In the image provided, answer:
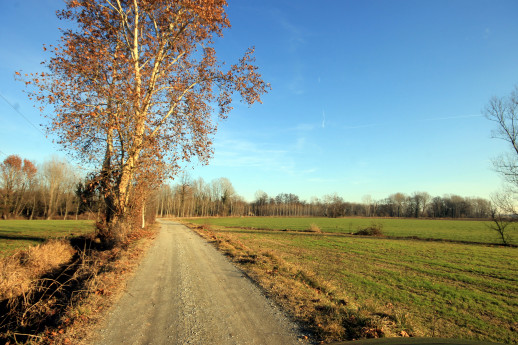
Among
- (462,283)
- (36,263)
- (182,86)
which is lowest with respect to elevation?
(462,283)

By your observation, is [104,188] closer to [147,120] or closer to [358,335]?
[147,120]

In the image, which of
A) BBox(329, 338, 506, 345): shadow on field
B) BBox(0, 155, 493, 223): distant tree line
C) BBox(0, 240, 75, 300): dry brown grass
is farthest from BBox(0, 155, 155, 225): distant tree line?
BBox(329, 338, 506, 345): shadow on field

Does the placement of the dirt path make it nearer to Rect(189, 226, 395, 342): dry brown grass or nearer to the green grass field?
Rect(189, 226, 395, 342): dry brown grass

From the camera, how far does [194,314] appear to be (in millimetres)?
5422

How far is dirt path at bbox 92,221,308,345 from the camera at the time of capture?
4406 millimetres

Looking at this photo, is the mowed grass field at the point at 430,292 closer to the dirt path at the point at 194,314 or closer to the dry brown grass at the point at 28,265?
the dirt path at the point at 194,314

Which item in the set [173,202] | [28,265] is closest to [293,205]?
[173,202]

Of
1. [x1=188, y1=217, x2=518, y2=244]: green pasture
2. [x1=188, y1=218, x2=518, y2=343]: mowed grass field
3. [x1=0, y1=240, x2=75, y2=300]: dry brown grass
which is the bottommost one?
[x1=188, y1=217, x2=518, y2=244]: green pasture

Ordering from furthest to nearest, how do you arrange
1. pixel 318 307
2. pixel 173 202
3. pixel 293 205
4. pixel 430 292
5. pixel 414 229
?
pixel 293 205 → pixel 173 202 → pixel 414 229 → pixel 430 292 → pixel 318 307

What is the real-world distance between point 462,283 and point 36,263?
60.7 feet

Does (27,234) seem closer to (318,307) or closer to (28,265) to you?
(28,265)

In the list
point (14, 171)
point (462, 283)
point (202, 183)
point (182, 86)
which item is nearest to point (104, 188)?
point (182, 86)

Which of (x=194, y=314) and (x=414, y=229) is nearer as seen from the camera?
(x=194, y=314)

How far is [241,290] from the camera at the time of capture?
7164 millimetres
